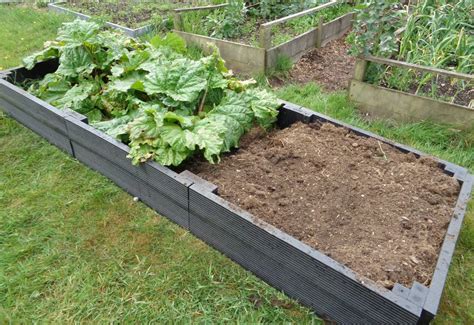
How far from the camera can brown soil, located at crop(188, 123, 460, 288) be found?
6.53 ft

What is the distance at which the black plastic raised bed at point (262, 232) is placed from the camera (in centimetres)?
173

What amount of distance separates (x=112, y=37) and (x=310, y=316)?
115 inches

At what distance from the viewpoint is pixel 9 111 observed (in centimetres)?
368

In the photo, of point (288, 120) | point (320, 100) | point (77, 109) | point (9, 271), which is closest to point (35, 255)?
point (9, 271)

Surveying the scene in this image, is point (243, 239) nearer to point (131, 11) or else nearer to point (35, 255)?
point (35, 255)

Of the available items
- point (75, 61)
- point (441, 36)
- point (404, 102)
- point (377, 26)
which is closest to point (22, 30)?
point (75, 61)

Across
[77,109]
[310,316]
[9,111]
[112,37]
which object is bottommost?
[310,316]

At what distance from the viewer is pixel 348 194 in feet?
7.85

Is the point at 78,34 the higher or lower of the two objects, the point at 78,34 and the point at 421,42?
the higher

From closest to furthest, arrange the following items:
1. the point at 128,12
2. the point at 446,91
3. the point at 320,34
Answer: the point at 446,91 → the point at 320,34 → the point at 128,12

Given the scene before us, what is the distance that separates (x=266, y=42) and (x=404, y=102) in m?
1.65

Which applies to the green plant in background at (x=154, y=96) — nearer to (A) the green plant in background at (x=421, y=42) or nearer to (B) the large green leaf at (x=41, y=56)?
(B) the large green leaf at (x=41, y=56)

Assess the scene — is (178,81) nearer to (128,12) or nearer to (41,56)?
(41,56)

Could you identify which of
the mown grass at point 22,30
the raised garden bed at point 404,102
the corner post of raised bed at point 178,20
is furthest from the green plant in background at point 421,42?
the mown grass at point 22,30
